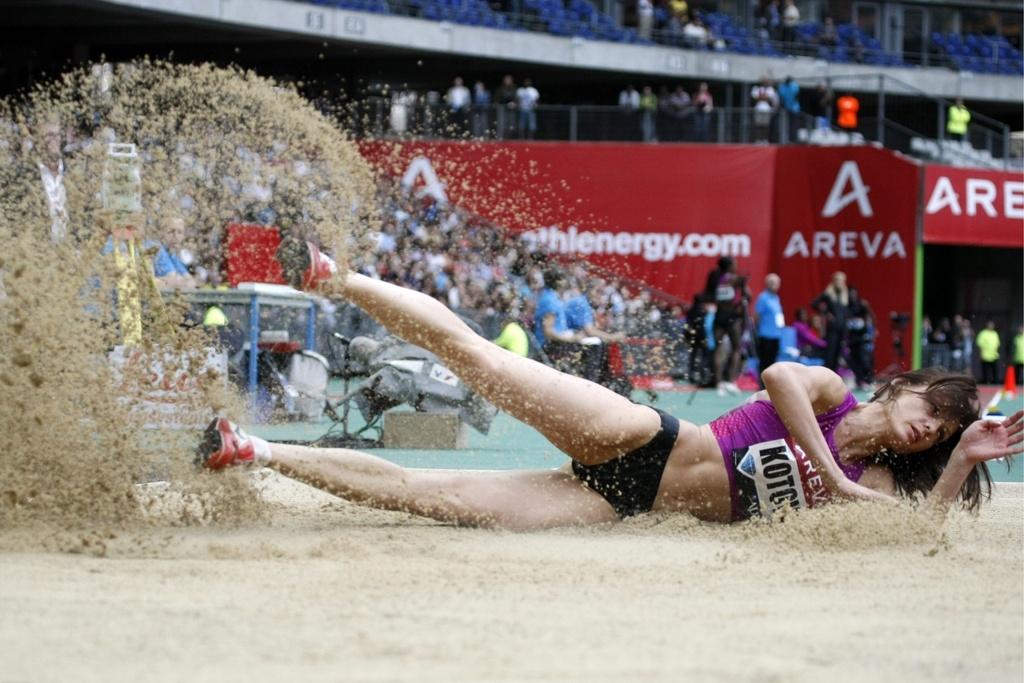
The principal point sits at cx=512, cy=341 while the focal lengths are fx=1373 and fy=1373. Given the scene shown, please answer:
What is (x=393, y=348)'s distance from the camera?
33.5 feet

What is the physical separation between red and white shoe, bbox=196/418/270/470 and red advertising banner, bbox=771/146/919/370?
1915 centimetres

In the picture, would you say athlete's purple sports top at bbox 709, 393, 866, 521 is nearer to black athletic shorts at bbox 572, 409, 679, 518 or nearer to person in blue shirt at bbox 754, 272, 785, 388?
black athletic shorts at bbox 572, 409, 679, 518

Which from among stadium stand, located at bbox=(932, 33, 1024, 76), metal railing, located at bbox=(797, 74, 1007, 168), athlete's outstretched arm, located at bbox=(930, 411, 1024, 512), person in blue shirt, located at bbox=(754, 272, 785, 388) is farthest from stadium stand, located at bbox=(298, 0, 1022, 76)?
athlete's outstretched arm, located at bbox=(930, 411, 1024, 512)

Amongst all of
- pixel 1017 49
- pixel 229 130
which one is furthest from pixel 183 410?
pixel 1017 49

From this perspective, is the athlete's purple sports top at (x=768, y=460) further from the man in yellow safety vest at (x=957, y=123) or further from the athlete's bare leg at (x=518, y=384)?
the man in yellow safety vest at (x=957, y=123)

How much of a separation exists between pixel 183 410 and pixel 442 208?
15.1 meters

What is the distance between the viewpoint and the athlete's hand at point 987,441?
5219 mm

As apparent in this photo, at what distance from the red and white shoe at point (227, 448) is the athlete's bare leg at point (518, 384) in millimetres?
654

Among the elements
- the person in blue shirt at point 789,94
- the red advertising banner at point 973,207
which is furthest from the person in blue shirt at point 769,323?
the person in blue shirt at point 789,94

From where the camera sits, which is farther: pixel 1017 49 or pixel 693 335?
pixel 1017 49

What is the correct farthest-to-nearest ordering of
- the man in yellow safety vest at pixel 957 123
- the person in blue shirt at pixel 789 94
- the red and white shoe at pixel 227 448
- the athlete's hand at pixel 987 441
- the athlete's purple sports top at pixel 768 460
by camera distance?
the person in blue shirt at pixel 789 94, the man in yellow safety vest at pixel 957 123, the athlete's purple sports top at pixel 768 460, the athlete's hand at pixel 987 441, the red and white shoe at pixel 227 448

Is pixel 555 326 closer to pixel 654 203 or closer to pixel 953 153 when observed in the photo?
pixel 654 203

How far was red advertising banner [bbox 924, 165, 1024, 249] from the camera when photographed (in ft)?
75.5

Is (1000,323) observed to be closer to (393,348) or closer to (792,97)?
(792,97)
